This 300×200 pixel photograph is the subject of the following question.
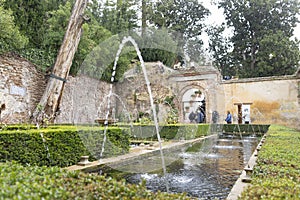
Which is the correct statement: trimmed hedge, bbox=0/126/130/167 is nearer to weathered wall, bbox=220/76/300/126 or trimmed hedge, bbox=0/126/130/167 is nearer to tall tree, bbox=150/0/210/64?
weathered wall, bbox=220/76/300/126

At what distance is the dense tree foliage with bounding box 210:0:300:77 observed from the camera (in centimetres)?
1997

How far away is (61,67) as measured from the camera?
31.7ft

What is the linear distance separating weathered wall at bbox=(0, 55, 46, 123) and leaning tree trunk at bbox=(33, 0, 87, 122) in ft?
1.78

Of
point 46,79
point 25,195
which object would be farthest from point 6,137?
point 46,79

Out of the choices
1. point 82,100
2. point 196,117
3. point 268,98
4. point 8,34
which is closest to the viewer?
point 8,34

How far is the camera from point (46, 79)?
10.6m

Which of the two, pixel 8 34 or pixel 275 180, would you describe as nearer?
pixel 275 180

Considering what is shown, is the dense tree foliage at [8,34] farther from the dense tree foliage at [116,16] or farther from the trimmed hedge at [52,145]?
the dense tree foliage at [116,16]

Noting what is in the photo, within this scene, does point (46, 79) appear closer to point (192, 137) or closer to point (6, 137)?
point (192, 137)

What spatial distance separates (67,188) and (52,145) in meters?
2.72

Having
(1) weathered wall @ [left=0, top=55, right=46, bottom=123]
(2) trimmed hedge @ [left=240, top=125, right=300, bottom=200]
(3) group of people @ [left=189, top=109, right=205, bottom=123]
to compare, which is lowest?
(2) trimmed hedge @ [left=240, top=125, right=300, bottom=200]

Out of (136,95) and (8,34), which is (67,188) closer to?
(8,34)

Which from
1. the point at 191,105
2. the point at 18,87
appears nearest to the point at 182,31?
the point at 191,105

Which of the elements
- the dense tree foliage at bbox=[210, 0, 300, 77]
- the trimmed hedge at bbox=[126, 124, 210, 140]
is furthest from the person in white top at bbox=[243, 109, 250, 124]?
the trimmed hedge at bbox=[126, 124, 210, 140]
